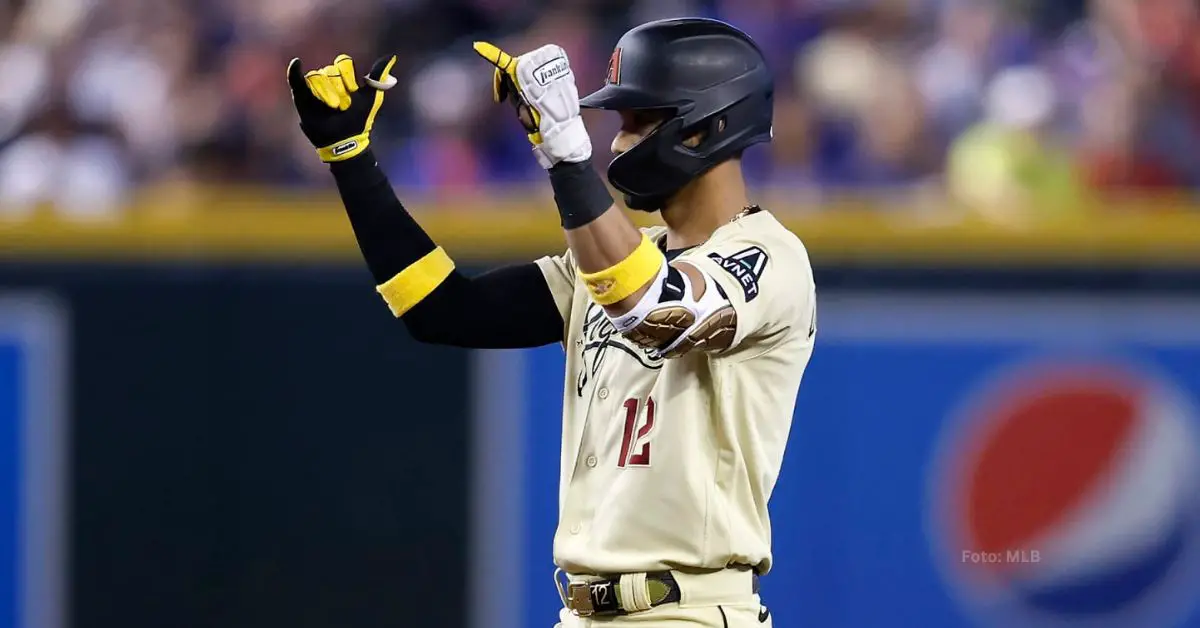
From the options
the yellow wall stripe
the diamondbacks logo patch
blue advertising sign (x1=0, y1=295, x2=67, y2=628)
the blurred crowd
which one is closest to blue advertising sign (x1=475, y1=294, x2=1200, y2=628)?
the yellow wall stripe

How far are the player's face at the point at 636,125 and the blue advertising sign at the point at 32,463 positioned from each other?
→ 2912 millimetres

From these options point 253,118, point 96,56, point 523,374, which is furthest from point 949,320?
point 96,56

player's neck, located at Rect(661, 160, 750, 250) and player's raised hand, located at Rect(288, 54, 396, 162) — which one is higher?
player's raised hand, located at Rect(288, 54, 396, 162)

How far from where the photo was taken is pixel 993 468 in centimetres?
520

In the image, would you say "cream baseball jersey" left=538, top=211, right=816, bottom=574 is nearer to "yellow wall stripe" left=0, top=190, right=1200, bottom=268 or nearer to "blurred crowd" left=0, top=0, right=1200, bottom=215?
"yellow wall stripe" left=0, top=190, right=1200, bottom=268

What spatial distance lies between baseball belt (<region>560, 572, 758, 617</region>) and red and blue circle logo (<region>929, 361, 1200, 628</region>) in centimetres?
234

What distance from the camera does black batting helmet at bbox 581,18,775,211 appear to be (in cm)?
314

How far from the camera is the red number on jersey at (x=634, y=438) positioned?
3.10 m

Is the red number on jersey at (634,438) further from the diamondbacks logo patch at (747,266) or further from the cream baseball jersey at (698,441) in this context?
the diamondbacks logo patch at (747,266)

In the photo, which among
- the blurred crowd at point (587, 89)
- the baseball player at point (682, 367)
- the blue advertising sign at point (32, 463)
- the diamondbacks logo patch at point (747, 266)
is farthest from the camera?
the blurred crowd at point (587, 89)

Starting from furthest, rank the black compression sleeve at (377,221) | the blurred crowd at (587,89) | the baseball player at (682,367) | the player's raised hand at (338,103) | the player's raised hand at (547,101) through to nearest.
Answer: the blurred crowd at (587,89), the black compression sleeve at (377,221), the player's raised hand at (338,103), the baseball player at (682,367), the player's raised hand at (547,101)

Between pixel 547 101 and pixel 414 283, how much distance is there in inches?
31.4

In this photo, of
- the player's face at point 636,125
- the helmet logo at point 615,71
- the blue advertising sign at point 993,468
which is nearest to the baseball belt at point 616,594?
the player's face at point 636,125

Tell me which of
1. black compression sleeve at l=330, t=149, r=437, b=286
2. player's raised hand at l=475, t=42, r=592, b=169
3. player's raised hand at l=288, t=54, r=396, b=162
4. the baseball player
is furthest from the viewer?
black compression sleeve at l=330, t=149, r=437, b=286
